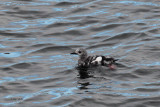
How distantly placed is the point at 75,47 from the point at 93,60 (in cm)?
226

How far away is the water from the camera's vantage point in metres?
11.3

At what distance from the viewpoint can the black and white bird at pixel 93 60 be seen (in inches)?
524

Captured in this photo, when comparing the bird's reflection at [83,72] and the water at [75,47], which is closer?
the water at [75,47]

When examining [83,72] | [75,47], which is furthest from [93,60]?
[75,47]

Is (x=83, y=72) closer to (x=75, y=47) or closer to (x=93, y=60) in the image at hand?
(x=93, y=60)

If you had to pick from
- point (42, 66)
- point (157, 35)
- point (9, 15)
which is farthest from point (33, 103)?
point (9, 15)

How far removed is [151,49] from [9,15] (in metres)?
8.18

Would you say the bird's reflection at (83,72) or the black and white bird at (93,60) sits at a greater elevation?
the black and white bird at (93,60)

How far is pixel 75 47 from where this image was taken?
15773 millimetres

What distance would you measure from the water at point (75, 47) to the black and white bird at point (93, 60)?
0.26 m

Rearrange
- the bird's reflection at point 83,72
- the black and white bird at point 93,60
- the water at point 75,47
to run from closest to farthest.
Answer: the water at point 75,47, the bird's reflection at point 83,72, the black and white bird at point 93,60

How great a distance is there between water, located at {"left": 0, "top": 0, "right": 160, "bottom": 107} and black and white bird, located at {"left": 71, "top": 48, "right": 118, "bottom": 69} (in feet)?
0.87

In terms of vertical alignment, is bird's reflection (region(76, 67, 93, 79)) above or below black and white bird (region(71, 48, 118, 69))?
below

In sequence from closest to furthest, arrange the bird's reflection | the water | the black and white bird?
1. the water
2. the bird's reflection
3. the black and white bird
